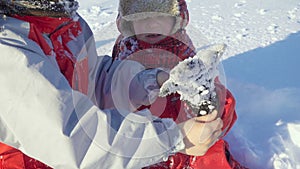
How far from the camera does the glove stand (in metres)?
0.91

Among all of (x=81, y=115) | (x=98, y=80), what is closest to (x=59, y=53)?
(x=81, y=115)

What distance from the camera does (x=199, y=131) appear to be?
954 mm

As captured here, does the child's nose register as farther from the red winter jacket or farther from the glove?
the glove

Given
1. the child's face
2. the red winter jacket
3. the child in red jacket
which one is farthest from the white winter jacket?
the child's face

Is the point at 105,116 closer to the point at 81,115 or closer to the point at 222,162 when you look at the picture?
the point at 81,115

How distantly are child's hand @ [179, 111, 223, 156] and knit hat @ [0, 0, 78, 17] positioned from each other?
379 mm

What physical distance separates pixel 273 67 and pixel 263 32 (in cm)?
43

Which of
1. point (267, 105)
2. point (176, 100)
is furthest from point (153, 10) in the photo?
point (267, 105)

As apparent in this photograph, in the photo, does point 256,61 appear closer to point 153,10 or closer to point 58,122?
point 153,10

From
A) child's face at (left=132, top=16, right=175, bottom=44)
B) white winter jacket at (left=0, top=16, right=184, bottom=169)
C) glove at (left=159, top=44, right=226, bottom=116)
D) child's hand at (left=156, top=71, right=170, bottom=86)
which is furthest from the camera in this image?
child's face at (left=132, top=16, right=175, bottom=44)

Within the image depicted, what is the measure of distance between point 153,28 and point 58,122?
911 mm

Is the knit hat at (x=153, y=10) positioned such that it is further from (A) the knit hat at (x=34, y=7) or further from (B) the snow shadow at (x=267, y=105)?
(A) the knit hat at (x=34, y=7)

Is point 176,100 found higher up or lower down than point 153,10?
lower down

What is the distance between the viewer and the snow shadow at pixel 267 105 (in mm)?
1479
